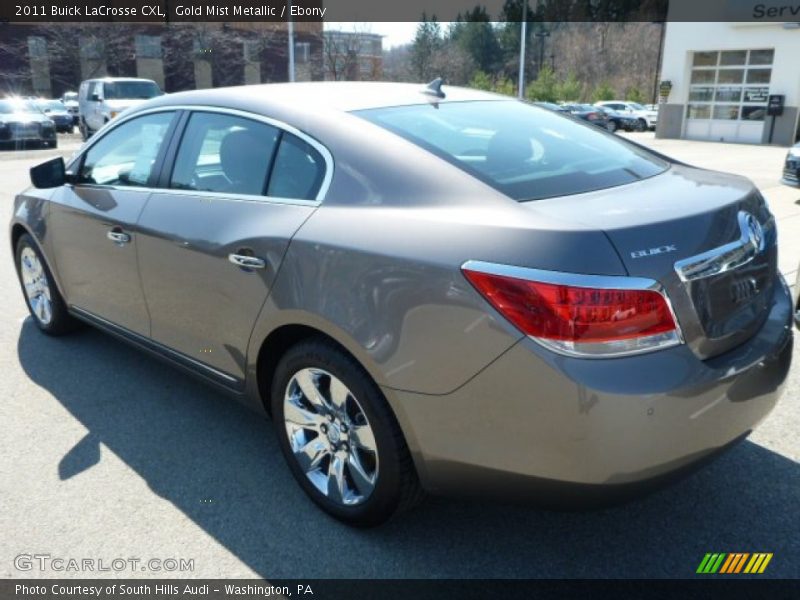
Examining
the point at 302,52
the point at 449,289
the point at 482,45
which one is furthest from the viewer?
the point at 482,45

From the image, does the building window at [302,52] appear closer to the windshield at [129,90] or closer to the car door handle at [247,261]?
the windshield at [129,90]

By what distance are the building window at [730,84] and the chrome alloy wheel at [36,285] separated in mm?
23846

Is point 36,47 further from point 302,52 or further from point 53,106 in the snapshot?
point 53,106

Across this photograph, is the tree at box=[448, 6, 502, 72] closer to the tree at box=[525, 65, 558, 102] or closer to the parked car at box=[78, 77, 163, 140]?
the tree at box=[525, 65, 558, 102]

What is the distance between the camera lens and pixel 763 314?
2475 mm

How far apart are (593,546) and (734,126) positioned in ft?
80.8

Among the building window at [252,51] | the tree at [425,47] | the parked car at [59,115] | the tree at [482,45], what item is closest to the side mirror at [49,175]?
the parked car at [59,115]

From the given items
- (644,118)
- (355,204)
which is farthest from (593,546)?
(644,118)

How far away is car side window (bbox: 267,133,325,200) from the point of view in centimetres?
271

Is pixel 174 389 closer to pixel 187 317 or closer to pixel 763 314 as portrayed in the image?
pixel 187 317

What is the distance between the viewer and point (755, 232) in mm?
2480

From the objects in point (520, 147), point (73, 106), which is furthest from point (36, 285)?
point (73, 106)

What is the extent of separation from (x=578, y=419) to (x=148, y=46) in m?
52.3

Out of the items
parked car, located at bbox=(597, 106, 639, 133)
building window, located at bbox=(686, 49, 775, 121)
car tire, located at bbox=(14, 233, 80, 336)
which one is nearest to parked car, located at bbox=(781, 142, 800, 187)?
car tire, located at bbox=(14, 233, 80, 336)
